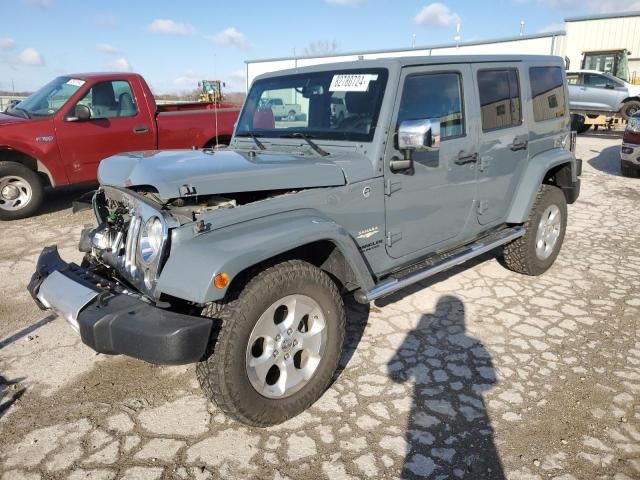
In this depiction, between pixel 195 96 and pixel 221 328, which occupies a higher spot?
pixel 195 96

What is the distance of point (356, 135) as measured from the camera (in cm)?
318

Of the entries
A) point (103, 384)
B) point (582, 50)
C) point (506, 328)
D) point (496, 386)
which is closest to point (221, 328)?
point (103, 384)

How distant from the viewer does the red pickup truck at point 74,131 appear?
6.67 m

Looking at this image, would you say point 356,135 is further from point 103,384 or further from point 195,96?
point 195,96

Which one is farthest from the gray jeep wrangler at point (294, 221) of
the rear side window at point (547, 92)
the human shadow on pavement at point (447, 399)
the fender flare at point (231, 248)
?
the human shadow on pavement at point (447, 399)

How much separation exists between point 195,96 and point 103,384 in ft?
38.0

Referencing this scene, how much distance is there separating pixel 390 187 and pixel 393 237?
1.13 ft

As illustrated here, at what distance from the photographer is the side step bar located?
3.05 meters

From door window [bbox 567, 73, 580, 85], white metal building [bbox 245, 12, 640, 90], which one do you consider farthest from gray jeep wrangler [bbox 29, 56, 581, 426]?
white metal building [bbox 245, 12, 640, 90]

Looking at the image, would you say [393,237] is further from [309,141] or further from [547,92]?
[547,92]

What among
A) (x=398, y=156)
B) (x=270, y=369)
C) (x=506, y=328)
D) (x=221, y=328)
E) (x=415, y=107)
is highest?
(x=415, y=107)

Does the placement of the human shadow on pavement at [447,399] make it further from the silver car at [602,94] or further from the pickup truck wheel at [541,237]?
the silver car at [602,94]

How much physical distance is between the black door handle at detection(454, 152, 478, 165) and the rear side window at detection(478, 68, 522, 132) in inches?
10.2

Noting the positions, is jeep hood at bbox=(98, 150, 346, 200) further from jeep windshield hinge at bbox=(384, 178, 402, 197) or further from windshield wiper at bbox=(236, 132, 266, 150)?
windshield wiper at bbox=(236, 132, 266, 150)
